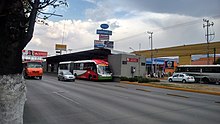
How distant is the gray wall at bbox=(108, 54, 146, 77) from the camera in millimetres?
34875

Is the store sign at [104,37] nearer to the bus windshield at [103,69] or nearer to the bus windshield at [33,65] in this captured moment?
the bus windshield at [103,69]

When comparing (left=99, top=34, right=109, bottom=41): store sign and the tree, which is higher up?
(left=99, top=34, right=109, bottom=41): store sign

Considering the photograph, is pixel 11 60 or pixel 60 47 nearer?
pixel 11 60

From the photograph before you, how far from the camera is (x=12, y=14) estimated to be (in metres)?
4.29

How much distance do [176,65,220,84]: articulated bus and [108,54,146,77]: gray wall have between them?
11.0 m

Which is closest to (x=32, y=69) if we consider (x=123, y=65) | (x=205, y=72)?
(x=123, y=65)

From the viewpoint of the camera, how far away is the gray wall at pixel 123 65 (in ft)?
114

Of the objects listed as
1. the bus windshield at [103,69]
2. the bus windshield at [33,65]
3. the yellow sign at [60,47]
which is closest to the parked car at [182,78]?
the bus windshield at [103,69]

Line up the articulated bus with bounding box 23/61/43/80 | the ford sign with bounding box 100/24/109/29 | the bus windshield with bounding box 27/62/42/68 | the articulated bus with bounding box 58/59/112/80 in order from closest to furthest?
1. the articulated bus with bounding box 23/61/43/80
2. the bus windshield with bounding box 27/62/42/68
3. the articulated bus with bounding box 58/59/112/80
4. the ford sign with bounding box 100/24/109/29

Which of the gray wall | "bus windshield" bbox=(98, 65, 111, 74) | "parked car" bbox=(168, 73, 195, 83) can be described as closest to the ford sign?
the gray wall

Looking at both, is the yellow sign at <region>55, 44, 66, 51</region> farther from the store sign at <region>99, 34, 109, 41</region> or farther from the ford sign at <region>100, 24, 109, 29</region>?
the ford sign at <region>100, 24, 109, 29</region>

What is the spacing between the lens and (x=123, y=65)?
3503 centimetres

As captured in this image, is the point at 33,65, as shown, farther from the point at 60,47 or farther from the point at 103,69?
the point at 60,47

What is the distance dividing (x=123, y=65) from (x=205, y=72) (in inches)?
607
